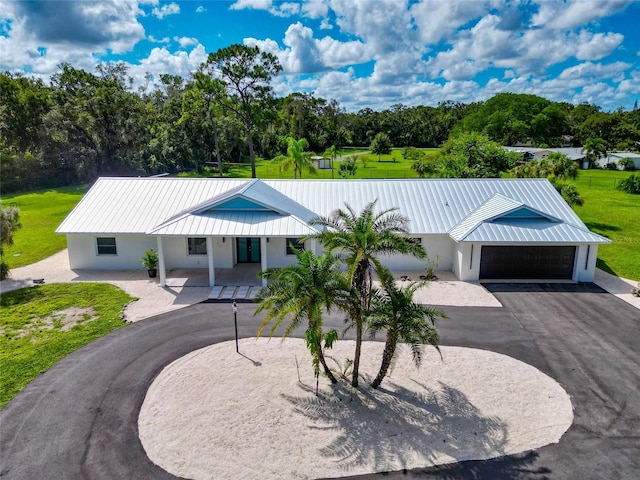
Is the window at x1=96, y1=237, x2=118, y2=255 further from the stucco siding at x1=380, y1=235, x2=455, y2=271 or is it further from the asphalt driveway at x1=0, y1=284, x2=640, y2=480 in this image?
the stucco siding at x1=380, y1=235, x2=455, y2=271

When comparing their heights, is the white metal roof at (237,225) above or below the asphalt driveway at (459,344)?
above

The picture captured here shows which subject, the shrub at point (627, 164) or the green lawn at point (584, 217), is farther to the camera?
the shrub at point (627, 164)

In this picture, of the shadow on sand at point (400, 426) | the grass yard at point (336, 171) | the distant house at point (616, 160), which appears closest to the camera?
the shadow on sand at point (400, 426)

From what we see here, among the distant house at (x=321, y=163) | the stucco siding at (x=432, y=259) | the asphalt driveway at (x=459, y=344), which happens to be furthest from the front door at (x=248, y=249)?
the distant house at (x=321, y=163)

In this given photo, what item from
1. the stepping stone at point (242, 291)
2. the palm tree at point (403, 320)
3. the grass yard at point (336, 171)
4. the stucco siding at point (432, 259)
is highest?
the grass yard at point (336, 171)

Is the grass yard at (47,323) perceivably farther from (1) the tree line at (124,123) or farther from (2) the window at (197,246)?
(1) the tree line at (124,123)

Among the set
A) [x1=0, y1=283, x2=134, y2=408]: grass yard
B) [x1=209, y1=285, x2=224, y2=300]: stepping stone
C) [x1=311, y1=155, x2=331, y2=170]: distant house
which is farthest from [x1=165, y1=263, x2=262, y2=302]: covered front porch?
[x1=311, y1=155, x2=331, y2=170]: distant house

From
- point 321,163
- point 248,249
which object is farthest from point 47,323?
point 321,163
